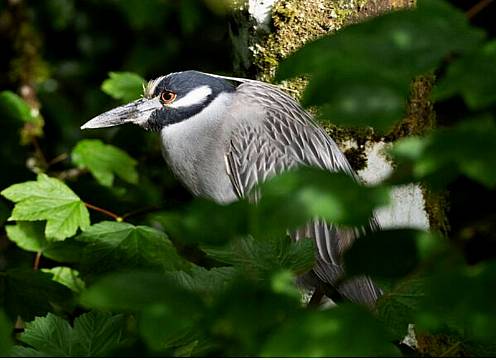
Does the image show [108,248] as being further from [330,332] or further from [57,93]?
[57,93]

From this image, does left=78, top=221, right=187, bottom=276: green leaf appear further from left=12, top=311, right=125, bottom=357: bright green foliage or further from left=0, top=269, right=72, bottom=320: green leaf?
left=12, top=311, right=125, bottom=357: bright green foliage

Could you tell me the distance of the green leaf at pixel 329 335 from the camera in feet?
2.00

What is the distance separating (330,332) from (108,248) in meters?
1.60

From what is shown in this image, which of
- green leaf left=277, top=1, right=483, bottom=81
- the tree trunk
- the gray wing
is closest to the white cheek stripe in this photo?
the gray wing

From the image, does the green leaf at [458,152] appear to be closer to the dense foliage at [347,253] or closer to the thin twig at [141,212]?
the dense foliage at [347,253]

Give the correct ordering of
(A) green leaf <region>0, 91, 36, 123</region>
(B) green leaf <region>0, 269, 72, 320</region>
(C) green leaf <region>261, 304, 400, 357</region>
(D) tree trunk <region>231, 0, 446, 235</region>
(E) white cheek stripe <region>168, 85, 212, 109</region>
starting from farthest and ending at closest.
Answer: (A) green leaf <region>0, 91, 36, 123</region> → (E) white cheek stripe <region>168, 85, 212, 109</region> → (B) green leaf <region>0, 269, 72, 320</region> → (D) tree trunk <region>231, 0, 446, 235</region> → (C) green leaf <region>261, 304, 400, 357</region>

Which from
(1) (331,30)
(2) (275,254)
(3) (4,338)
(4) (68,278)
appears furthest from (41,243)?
(3) (4,338)

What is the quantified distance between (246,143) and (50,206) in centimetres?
54

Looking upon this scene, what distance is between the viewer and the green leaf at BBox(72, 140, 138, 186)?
2.90 m

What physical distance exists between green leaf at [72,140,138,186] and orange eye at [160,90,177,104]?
0.48 m

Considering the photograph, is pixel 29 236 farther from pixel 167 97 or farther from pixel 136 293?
pixel 136 293

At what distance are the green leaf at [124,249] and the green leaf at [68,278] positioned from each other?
321mm

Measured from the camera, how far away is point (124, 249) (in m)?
2.17

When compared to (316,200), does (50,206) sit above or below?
below
